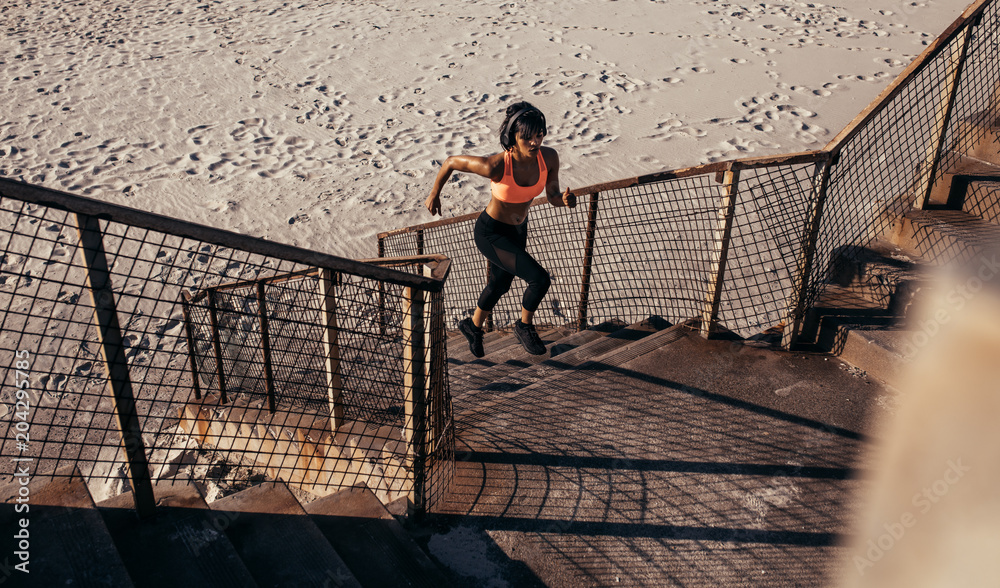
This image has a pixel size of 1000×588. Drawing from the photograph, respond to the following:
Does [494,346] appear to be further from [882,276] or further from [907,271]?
[907,271]

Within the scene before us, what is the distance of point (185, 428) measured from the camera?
5695mm

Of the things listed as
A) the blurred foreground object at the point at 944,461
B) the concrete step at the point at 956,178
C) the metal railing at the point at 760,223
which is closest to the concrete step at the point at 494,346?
the metal railing at the point at 760,223

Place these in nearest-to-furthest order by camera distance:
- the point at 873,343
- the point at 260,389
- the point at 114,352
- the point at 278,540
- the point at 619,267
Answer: the point at 114,352
the point at 278,540
the point at 873,343
the point at 260,389
the point at 619,267

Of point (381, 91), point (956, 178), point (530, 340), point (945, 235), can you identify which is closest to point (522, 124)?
point (530, 340)

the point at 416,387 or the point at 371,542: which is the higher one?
the point at 416,387

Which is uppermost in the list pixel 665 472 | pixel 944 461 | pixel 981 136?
pixel 981 136

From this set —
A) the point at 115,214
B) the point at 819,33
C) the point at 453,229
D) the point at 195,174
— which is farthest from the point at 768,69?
the point at 115,214

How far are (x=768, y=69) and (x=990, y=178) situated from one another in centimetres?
859

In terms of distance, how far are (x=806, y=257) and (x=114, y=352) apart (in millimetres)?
3866

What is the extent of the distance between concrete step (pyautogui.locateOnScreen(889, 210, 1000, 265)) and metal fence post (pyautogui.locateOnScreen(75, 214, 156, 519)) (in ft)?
16.6

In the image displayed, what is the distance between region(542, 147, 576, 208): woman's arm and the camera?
424 cm

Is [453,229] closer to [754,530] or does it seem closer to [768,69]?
[754,530]

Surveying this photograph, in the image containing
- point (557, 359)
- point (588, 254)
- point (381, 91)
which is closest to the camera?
point (557, 359)

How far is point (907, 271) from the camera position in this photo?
4.93 metres
